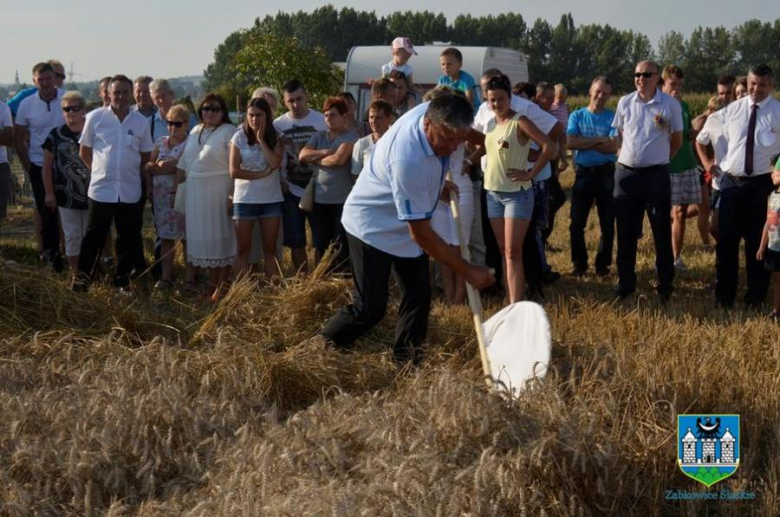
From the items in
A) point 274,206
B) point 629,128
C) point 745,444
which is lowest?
point 745,444

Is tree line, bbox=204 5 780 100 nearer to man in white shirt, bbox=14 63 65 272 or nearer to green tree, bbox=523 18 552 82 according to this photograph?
green tree, bbox=523 18 552 82

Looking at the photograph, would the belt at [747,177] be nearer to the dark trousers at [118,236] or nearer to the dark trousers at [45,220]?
the dark trousers at [118,236]

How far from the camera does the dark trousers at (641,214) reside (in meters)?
8.05

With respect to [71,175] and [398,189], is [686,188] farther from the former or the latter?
[71,175]

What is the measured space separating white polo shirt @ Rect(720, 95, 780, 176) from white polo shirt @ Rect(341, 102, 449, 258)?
11.1ft

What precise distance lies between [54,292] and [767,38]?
393 feet

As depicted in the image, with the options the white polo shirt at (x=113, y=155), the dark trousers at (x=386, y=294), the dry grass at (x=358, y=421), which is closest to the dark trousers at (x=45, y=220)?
the white polo shirt at (x=113, y=155)

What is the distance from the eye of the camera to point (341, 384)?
18.1 ft

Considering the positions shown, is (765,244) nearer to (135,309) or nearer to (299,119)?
(299,119)

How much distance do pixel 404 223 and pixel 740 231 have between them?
359 centimetres

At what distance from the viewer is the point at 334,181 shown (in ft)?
26.7

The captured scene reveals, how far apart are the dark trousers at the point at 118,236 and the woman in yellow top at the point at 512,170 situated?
10.6 feet

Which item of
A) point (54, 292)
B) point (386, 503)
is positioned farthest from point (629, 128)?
point (386, 503)

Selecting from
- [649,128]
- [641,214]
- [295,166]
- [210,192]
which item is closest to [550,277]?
[641,214]
